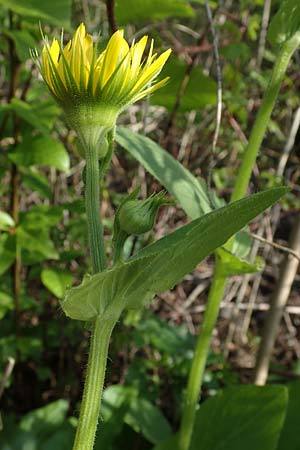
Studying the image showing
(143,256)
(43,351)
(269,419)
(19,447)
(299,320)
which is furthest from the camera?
(299,320)

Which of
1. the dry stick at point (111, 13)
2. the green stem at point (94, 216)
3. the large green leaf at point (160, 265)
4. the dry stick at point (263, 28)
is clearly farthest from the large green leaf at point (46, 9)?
the dry stick at point (263, 28)

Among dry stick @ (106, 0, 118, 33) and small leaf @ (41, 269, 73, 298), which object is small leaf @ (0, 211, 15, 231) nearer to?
small leaf @ (41, 269, 73, 298)

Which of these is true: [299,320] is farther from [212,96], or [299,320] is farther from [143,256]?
[143,256]

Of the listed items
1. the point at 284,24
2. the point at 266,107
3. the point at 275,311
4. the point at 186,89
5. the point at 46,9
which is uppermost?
the point at 186,89

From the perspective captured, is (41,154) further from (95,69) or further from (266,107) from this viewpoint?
(95,69)

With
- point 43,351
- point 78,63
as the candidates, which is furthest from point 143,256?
point 43,351

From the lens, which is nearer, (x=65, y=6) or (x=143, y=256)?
(x=143, y=256)

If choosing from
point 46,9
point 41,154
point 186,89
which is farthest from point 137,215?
point 186,89

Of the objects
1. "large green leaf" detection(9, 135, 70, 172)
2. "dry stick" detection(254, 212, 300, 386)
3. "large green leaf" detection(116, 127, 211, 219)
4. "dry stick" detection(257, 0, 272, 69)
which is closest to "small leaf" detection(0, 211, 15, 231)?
"large green leaf" detection(9, 135, 70, 172)
